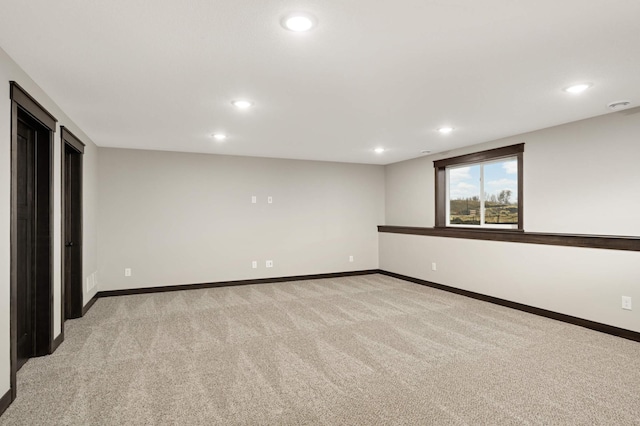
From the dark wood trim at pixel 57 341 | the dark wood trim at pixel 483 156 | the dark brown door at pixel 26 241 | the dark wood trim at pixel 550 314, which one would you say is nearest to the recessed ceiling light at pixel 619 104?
the dark wood trim at pixel 483 156

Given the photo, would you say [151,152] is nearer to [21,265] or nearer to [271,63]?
[21,265]

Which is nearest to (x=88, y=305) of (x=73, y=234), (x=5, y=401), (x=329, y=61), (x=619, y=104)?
(x=73, y=234)

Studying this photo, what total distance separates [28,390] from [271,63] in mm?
2772

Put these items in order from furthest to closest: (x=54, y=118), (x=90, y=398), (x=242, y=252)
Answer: (x=242, y=252), (x=54, y=118), (x=90, y=398)

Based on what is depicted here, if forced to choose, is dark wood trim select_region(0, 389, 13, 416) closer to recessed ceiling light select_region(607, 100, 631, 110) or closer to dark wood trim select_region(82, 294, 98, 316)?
dark wood trim select_region(82, 294, 98, 316)

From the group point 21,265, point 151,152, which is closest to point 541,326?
point 21,265

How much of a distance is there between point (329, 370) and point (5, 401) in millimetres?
2061

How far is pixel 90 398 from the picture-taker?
7.79ft

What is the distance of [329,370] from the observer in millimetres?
2768

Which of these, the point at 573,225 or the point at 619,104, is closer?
the point at 619,104

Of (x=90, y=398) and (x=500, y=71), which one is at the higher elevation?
(x=500, y=71)

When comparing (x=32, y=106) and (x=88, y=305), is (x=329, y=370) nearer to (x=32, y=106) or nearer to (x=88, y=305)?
(x=32, y=106)

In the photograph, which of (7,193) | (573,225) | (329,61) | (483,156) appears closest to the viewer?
(7,193)

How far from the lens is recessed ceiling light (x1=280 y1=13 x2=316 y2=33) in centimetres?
190
